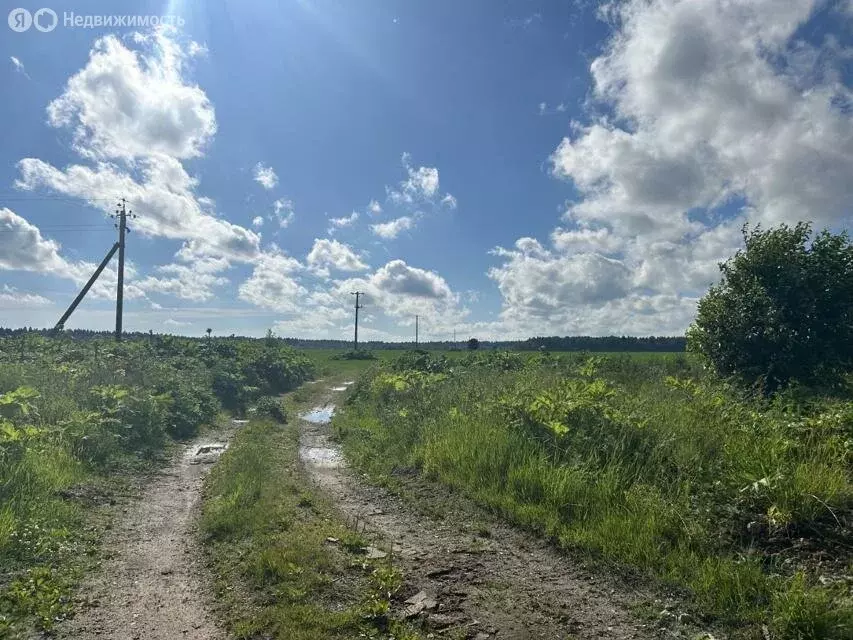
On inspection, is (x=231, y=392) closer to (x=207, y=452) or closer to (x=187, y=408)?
(x=187, y=408)

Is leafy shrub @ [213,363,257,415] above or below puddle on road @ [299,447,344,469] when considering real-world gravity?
above

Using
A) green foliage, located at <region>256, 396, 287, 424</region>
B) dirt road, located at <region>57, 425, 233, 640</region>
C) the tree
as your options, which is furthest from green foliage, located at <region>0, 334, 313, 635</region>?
the tree

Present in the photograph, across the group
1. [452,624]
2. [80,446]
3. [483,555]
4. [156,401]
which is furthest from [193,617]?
[156,401]

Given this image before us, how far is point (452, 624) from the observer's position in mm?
4797

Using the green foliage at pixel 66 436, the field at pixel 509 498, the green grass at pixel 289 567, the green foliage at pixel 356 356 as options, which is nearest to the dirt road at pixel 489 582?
the field at pixel 509 498

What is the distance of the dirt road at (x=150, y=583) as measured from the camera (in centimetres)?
481

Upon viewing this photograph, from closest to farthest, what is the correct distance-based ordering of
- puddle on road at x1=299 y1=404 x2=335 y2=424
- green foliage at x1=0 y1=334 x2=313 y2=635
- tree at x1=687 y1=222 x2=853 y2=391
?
green foliage at x1=0 y1=334 x2=313 y2=635, tree at x1=687 y1=222 x2=853 y2=391, puddle on road at x1=299 y1=404 x2=335 y2=424

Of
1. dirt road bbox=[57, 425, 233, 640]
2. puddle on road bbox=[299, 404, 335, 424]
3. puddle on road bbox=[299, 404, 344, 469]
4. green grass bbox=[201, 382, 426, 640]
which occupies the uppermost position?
green grass bbox=[201, 382, 426, 640]

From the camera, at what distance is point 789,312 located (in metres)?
14.3

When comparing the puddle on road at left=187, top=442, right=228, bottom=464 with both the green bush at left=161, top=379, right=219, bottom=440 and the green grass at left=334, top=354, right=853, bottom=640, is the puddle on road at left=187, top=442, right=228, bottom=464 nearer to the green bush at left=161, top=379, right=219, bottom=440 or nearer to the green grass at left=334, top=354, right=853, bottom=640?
the green bush at left=161, top=379, right=219, bottom=440

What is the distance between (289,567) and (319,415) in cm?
1616

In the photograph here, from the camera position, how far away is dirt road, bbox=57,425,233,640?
15.8 ft

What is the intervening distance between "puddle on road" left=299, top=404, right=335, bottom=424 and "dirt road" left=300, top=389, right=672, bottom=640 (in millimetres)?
11771

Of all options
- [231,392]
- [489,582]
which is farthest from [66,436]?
[231,392]
